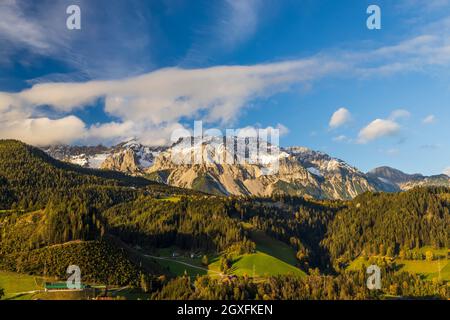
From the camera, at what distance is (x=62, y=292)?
183250mm
